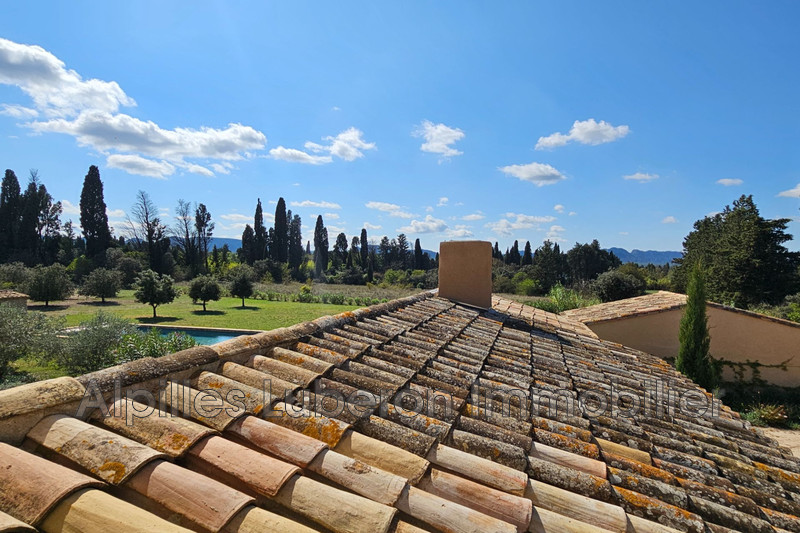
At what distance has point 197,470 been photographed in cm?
167

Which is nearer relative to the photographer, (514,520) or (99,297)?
(514,520)

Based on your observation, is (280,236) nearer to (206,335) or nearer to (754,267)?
(206,335)

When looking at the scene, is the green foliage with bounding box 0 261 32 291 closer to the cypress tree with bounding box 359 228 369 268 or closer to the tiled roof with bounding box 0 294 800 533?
the tiled roof with bounding box 0 294 800 533

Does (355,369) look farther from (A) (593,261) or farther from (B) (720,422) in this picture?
(A) (593,261)

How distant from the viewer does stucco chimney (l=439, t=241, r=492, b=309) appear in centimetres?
729

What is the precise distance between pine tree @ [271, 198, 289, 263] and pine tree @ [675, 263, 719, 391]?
4929 centimetres

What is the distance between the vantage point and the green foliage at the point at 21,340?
1193 centimetres

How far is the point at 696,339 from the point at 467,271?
7734 millimetres

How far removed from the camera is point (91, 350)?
12.4m

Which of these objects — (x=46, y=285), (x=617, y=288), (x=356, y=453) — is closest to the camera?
(x=356, y=453)

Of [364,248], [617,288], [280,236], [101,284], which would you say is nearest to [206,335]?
[101,284]

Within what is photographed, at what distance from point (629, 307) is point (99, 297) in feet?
122

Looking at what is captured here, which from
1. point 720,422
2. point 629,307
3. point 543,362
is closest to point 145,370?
point 543,362

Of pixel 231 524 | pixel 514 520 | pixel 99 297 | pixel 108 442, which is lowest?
pixel 99 297
